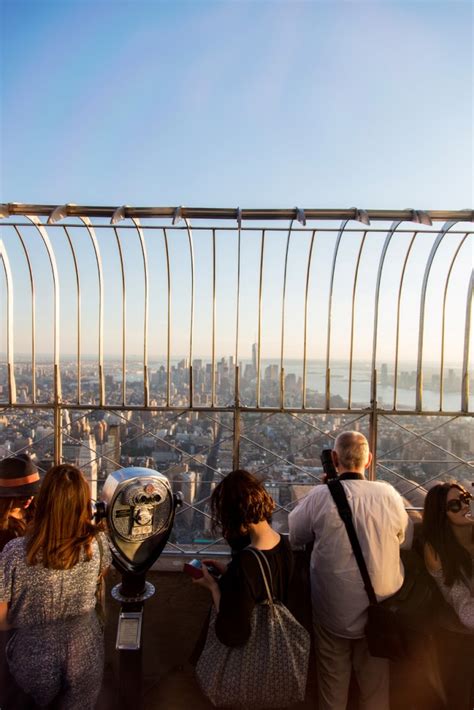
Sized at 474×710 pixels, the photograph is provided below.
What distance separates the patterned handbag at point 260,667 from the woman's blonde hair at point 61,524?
691mm

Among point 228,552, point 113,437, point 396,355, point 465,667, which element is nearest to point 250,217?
point 396,355

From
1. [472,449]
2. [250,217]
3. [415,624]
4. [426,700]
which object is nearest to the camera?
[415,624]

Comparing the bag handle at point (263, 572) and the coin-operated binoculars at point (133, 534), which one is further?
the coin-operated binoculars at point (133, 534)

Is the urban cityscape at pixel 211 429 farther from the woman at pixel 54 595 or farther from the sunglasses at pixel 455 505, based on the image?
the woman at pixel 54 595

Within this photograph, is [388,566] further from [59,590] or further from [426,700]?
[59,590]

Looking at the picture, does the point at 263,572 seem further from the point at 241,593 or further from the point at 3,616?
the point at 3,616

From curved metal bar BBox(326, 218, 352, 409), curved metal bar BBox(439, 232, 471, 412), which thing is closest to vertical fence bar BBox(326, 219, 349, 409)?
curved metal bar BBox(326, 218, 352, 409)

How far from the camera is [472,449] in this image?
12.3 feet

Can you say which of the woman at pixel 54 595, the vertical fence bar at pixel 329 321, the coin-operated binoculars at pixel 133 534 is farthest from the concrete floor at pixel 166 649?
the vertical fence bar at pixel 329 321

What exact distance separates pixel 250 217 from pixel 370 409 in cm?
163

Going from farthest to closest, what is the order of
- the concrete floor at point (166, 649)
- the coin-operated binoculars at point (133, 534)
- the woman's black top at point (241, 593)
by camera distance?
1. the concrete floor at point (166, 649)
2. the coin-operated binoculars at point (133, 534)
3. the woman's black top at point (241, 593)

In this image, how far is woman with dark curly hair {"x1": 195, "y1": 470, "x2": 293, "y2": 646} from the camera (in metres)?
1.96

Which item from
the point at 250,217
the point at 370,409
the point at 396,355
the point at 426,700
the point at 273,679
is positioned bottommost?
the point at 426,700

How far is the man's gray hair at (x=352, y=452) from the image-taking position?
8.24ft
